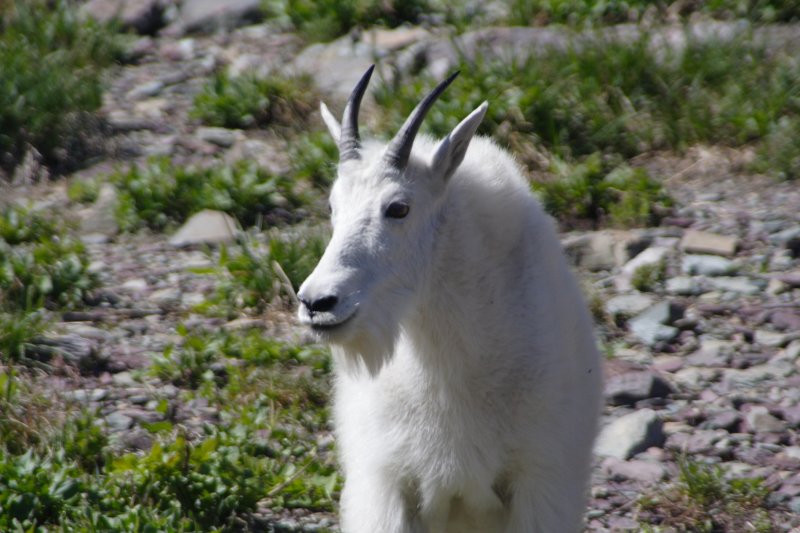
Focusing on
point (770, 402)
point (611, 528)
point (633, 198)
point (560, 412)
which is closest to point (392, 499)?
point (560, 412)

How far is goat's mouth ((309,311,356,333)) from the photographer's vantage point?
12.9ft

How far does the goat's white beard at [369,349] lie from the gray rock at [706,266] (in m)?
3.41

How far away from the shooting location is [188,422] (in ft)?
19.1

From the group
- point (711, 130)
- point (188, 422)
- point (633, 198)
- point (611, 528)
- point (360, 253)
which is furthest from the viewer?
point (711, 130)

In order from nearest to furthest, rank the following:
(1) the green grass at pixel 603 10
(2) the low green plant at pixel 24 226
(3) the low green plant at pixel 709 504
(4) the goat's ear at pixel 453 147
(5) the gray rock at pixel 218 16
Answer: (4) the goat's ear at pixel 453 147, (3) the low green plant at pixel 709 504, (2) the low green plant at pixel 24 226, (1) the green grass at pixel 603 10, (5) the gray rock at pixel 218 16

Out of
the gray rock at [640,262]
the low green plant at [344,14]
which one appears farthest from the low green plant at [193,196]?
the low green plant at [344,14]

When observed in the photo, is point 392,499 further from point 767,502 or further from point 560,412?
point 767,502

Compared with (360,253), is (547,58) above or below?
below

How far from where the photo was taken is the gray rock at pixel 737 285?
22.8 feet

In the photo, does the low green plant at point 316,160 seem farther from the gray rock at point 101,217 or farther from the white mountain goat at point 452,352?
the white mountain goat at point 452,352

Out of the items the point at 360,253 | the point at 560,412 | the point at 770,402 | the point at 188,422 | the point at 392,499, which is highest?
the point at 360,253

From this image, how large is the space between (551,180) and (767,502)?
3.11 metres

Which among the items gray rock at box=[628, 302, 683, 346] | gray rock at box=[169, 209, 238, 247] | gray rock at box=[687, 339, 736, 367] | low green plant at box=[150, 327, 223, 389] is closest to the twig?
low green plant at box=[150, 327, 223, 389]

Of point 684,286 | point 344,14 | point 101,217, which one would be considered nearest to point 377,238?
point 684,286
